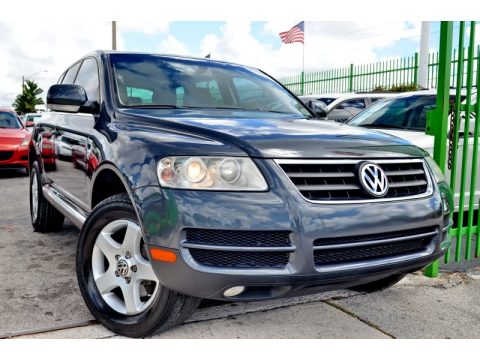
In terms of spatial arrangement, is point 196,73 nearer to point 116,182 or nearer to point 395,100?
point 116,182

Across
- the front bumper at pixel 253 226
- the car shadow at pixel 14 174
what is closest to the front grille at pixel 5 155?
the car shadow at pixel 14 174

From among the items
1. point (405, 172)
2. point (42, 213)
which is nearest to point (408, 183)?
point (405, 172)

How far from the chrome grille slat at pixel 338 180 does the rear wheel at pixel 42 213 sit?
322 cm

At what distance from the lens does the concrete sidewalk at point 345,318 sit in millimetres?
2676

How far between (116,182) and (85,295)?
2.12 ft

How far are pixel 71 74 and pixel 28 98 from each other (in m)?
83.7

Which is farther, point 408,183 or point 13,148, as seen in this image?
point 13,148

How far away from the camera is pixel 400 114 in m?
5.46

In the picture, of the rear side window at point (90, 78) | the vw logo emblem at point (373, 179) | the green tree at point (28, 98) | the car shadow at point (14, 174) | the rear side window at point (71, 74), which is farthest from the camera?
the green tree at point (28, 98)

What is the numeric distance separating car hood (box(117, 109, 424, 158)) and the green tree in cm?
8254

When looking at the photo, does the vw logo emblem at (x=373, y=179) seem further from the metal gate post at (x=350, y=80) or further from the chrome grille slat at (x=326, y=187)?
the metal gate post at (x=350, y=80)

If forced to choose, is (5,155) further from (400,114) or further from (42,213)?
(400,114)

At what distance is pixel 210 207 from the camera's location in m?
2.10

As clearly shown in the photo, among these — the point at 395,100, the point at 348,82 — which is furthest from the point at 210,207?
the point at 348,82
